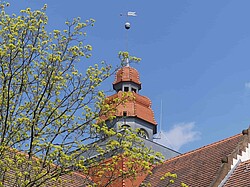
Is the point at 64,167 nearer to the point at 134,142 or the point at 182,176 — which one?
the point at 134,142

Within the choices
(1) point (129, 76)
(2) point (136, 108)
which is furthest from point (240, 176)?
(1) point (129, 76)

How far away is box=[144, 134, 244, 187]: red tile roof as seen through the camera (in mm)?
22469

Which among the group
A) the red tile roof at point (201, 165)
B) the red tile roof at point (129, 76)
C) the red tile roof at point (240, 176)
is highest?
the red tile roof at point (129, 76)

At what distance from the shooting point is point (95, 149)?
14398mm

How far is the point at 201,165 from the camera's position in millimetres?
24078

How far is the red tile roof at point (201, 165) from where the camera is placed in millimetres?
22469

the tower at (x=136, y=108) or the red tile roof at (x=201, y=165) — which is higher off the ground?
the tower at (x=136, y=108)

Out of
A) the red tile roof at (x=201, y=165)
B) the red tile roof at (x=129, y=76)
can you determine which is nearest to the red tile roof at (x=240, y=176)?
the red tile roof at (x=201, y=165)

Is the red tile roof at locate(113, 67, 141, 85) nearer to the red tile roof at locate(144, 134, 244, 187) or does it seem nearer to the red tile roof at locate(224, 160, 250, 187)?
the red tile roof at locate(144, 134, 244, 187)

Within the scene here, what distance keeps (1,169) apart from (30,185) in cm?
83

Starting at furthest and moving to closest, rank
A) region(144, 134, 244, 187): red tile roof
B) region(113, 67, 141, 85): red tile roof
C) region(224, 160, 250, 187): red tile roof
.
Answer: region(113, 67, 141, 85): red tile roof
region(144, 134, 244, 187): red tile roof
region(224, 160, 250, 187): red tile roof

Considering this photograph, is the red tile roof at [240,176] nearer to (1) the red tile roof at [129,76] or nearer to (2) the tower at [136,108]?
(2) the tower at [136,108]

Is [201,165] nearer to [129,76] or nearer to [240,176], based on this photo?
[240,176]

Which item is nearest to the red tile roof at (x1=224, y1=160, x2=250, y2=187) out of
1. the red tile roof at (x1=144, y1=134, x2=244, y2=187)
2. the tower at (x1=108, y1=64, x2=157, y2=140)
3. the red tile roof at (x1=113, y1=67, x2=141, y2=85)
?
the red tile roof at (x1=144, y1=134, x2=244, y2=187)
